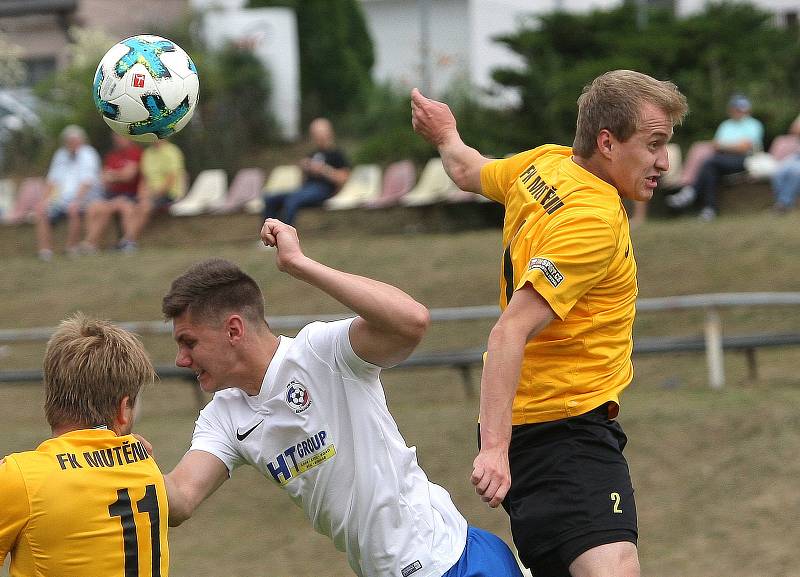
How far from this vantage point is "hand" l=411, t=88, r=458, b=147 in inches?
185

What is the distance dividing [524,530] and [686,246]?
942 cm

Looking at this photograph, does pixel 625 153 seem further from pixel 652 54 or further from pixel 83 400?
pixel 652 54

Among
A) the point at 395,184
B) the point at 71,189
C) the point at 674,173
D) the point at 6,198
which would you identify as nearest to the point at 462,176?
the point at 674,173

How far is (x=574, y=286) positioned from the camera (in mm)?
3830

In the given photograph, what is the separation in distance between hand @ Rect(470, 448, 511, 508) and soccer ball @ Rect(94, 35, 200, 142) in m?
2.38

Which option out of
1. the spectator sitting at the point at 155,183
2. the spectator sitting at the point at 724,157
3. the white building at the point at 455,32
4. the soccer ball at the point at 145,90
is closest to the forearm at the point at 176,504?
the soccer ball at the point at 145,90

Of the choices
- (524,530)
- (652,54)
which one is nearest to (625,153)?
(524,530)

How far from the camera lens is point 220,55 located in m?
22.1

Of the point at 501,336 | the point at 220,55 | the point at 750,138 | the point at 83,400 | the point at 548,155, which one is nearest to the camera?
the point at 83,400

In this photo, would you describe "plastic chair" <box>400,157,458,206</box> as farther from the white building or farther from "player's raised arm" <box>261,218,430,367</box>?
"player's raised arm" <box>261,218,430,367</box>

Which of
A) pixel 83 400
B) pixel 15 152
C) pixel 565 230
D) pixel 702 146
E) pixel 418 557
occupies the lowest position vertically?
pixel 15 152

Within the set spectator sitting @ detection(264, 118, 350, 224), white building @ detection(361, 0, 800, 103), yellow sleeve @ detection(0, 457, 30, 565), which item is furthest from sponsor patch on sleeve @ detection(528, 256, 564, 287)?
white building @ detection(361, 0, 800, 103)

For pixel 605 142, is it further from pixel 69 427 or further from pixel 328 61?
pixel 328 61

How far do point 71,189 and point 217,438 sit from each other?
13.5 metres
